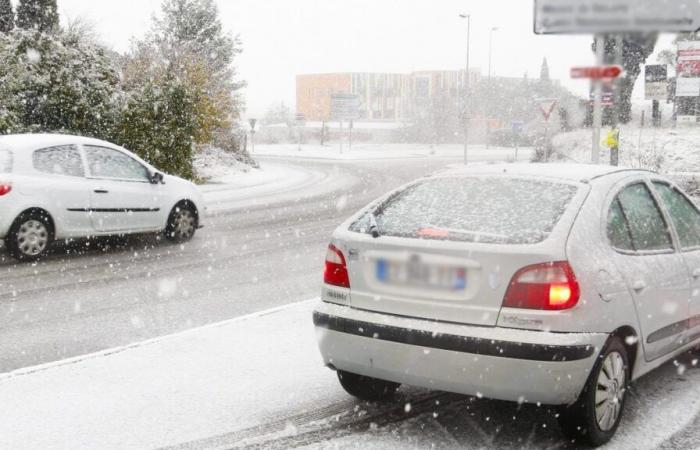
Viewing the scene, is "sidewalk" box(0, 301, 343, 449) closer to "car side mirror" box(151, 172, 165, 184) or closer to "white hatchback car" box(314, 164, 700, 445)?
"white hatchback car" box(314, 164, 700, 445)

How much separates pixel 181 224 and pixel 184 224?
0.06 meters

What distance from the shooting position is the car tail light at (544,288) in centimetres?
361

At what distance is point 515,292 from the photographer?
3648 millimetres

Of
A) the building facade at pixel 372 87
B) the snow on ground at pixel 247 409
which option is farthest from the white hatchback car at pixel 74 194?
the building facade at pixel 372 87

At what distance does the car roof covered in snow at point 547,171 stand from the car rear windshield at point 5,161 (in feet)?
21.4

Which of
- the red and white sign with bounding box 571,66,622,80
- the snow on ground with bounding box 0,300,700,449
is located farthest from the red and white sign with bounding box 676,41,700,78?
the snow on ground with bounding box 0,300,700,449

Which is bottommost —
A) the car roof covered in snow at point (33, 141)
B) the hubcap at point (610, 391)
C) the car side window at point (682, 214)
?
the hubcap at point (610, 391)

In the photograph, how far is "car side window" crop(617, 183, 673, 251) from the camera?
4303 mm

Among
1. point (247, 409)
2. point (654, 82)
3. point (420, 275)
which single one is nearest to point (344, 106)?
point (654, 82)

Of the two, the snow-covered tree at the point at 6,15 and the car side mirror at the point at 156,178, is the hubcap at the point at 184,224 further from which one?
the snow-covered tree at the point at 6,15

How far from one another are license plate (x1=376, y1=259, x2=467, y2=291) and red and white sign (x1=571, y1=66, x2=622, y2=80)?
699cm

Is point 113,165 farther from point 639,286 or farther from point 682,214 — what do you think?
point 639,286

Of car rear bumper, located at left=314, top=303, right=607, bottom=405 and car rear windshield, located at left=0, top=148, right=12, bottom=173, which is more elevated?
car rear windshield, located at left=0, top=148, right=12, bottom=173

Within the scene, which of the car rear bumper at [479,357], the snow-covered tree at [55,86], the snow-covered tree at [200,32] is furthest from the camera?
the snow-covered tree at [200,32]
